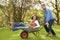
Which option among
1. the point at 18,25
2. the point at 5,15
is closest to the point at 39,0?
the point at 5,15

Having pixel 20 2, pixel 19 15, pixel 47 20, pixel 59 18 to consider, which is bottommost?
pixel 59 18

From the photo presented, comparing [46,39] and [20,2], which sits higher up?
[46,39]

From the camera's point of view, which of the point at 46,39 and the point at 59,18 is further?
the point at 59,18

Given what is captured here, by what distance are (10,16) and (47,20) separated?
76.1 feet

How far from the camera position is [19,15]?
30.5m

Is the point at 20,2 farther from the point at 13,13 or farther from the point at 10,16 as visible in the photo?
the point at 10,16

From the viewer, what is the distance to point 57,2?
34.9 metres

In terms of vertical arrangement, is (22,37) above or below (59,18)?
above

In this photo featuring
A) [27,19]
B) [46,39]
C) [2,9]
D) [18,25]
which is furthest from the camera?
[27,19]

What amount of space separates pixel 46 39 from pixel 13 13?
21.1 m

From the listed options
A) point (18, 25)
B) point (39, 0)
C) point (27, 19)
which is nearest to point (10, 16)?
point (27, 19)

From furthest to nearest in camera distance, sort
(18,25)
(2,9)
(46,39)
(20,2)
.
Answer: (2,9)
(20,2)
(18,25)
(46,39)

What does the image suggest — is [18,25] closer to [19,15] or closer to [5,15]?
[19,15]

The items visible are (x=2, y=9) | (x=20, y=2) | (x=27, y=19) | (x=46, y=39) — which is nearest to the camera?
(x=46, y=39)
